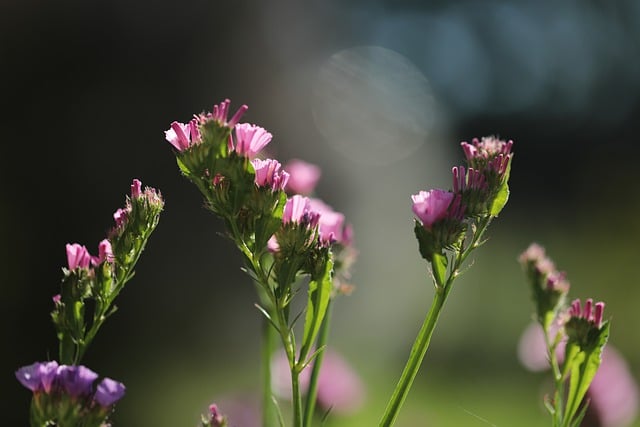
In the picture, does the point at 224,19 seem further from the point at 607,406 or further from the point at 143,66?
the point at 607,406

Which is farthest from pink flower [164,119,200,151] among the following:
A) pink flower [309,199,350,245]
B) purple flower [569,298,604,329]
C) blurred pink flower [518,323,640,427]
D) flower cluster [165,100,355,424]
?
blurred pink flower [518,323,640,427]

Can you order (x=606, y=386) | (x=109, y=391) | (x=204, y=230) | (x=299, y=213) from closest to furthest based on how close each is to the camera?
(x=109, y=391) → (x=299, y=213) → (x=606, y=386) → (x=204, y=230)

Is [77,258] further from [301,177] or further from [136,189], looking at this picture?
[301,177]

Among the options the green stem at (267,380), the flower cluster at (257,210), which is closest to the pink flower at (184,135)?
the flower cluster at (257,210)

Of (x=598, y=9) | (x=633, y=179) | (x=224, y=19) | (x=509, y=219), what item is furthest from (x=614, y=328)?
(x=598, y=9)

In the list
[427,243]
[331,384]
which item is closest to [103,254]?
[427,243]

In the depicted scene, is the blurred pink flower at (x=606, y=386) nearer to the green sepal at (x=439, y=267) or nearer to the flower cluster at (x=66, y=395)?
the green sepal at (x=439, y=267)

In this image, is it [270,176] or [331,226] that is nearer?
[270,176]
